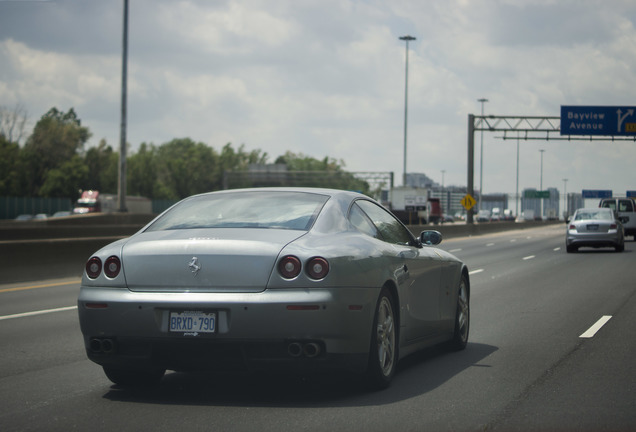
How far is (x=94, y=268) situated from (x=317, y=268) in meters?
1.55

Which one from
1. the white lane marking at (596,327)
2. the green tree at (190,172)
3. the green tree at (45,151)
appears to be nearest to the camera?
the white lane marking at (596,327)

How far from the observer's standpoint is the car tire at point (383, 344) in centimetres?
667

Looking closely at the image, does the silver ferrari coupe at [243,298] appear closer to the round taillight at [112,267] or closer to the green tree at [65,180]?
Result: the round taillight at [112,267]

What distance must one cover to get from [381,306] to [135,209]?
72478 millimetres

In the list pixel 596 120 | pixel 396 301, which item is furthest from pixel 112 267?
pixel 596 120

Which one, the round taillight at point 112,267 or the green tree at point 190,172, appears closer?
the round taillight at point 112,267

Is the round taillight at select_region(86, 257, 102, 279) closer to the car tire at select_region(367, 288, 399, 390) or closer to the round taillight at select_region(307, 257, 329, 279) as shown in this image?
the round taillight at select_region(307, 257, 329, 279)

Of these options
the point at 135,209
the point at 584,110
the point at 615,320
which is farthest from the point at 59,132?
the point at 615,320

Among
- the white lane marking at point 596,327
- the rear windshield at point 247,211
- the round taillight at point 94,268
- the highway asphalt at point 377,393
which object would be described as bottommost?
the white lane marking at point 596,327

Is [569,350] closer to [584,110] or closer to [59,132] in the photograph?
[584,110]

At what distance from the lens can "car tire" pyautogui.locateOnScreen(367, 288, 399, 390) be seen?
6.67 metres

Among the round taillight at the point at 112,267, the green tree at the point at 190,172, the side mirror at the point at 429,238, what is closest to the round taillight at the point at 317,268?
the round taillight at the point at 112,267

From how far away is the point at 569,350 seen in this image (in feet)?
30.6

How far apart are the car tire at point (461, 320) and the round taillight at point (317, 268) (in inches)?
123
